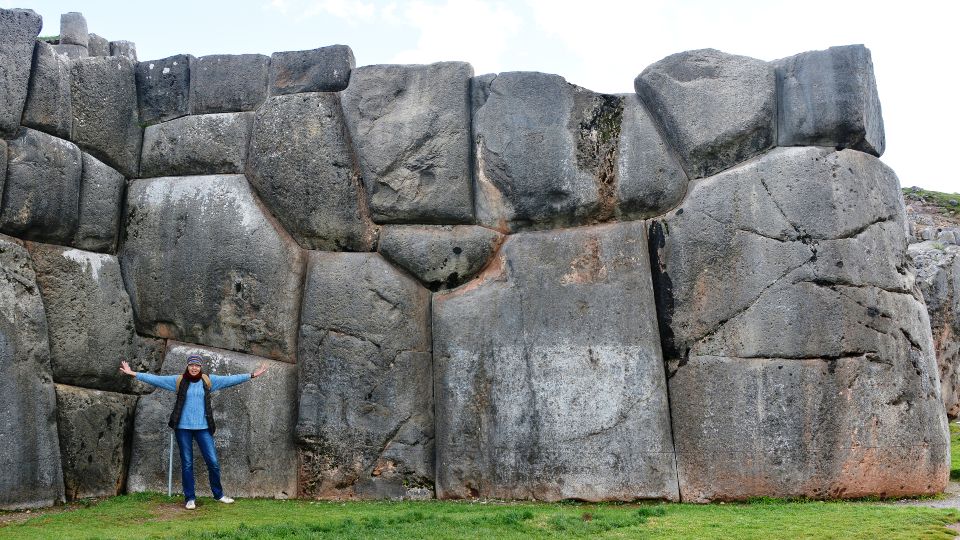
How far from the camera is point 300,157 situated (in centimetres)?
1107

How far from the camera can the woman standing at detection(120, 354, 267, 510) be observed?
982 cm

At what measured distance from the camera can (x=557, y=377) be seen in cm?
1027

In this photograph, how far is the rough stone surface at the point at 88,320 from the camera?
1016cm

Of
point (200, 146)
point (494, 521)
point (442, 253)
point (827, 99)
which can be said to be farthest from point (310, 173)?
point (827, 99)

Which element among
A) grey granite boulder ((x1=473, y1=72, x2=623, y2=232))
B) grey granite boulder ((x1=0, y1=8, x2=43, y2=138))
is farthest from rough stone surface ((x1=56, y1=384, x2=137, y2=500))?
grey granite boulder ((x1=473, y1=72, x2=623, y2=232))

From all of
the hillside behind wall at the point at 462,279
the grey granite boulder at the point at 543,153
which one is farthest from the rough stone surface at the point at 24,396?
the grey granite boulder at the point at 543,153

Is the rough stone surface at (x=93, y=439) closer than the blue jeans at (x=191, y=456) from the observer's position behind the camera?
No

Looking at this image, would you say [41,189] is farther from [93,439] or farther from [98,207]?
[93,439]

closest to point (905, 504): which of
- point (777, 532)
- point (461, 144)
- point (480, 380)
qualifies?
point (777, 532)

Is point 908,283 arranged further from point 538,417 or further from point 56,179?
point 56,179

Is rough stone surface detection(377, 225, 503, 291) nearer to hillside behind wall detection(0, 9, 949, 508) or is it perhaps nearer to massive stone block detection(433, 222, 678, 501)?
hillside behind wall detection(0, 9, 949, 508)

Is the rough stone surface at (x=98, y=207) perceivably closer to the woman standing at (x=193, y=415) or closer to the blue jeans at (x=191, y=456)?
the woman standing at (x=193, y=415)

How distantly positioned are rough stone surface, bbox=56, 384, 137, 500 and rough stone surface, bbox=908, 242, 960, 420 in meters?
13.5

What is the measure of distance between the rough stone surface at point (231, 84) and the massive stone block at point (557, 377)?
144 inches
